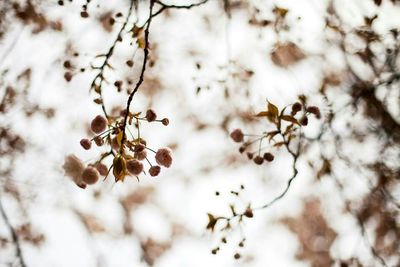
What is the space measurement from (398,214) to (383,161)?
965 millimetres

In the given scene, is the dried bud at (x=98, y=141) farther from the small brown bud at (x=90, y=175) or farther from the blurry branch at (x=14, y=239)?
the blurry branch at (x=14, y=239)

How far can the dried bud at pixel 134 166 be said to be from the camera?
68.9 inches

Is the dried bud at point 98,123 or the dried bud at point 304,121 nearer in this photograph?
the dried bud at point 98,123

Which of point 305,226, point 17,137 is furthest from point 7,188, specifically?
point 305,226

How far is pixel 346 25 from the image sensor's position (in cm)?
388

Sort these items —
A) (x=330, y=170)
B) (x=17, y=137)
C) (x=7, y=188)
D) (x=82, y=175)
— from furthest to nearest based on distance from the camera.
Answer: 1. (x=7, y=188)
2. (x=17, y=137)
3. (x=330, y=170)
4. (x=82, y=175)

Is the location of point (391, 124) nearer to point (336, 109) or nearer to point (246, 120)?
point (336, 109)

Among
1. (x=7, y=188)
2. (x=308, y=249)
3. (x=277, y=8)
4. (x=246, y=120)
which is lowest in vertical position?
(x=308, y=249)

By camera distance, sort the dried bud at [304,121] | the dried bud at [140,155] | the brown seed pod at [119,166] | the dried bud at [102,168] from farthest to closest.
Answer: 1. the dried bud at [304,121]
2. the dried bud at [102,168]
3. the dried bud at [140,155]
4. the brown seed pod at [119,166]

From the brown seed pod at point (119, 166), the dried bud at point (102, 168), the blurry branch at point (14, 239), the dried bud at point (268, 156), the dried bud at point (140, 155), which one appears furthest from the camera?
the blurry branch at point (14, 239)

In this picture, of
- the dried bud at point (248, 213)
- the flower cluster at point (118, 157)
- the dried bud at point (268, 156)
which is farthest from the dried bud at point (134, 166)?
the dried bud at point (268, 156)

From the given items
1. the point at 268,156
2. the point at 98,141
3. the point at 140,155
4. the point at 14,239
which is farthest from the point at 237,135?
the point at 14,239

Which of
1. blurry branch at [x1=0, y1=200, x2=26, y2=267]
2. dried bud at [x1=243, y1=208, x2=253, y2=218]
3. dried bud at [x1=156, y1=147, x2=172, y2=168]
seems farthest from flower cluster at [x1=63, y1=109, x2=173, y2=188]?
blurry branch at [x1=0, y1=200, x2=26, y2=267]

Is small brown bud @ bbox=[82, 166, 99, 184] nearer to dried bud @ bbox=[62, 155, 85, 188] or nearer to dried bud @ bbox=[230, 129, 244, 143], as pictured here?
dried bud @ bbox=[62, 155, 85, 188]
